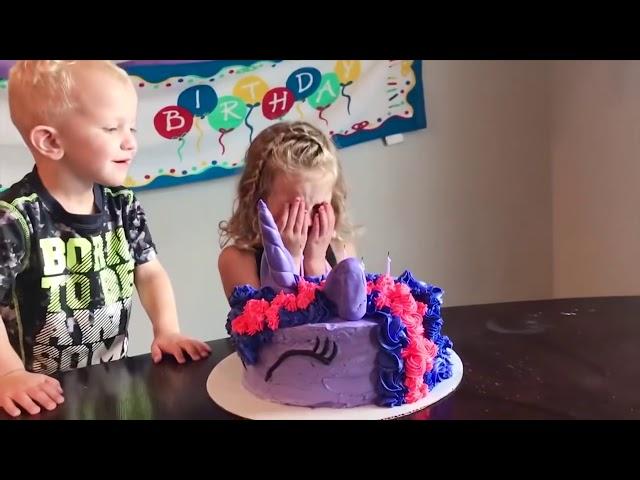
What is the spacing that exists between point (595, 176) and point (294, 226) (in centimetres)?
131

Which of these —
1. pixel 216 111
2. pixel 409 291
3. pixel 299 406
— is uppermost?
pixel 216 111

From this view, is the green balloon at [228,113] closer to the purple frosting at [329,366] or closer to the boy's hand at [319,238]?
the boy's hand at [319,238]

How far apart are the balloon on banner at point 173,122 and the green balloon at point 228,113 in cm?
6

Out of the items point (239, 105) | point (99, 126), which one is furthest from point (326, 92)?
point (99, 126)

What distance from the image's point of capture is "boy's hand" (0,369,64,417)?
901 millimetres

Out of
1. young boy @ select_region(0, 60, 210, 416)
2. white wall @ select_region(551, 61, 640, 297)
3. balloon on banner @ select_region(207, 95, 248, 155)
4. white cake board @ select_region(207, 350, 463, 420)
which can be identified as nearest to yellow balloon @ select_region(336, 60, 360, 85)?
balloon on banner @ select_region(207, 95, 248, 155)

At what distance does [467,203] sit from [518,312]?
1.14 meters

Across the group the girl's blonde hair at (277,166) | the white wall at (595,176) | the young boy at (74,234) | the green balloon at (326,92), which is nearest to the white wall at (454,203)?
the white wall at (595,176)

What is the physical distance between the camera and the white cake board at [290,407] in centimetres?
86

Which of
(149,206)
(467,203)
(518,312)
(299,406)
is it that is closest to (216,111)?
(149,206)

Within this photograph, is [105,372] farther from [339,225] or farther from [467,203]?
[467,203]

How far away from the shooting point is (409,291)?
94 cm

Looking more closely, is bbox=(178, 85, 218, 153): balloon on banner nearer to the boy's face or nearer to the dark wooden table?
the boy's face
